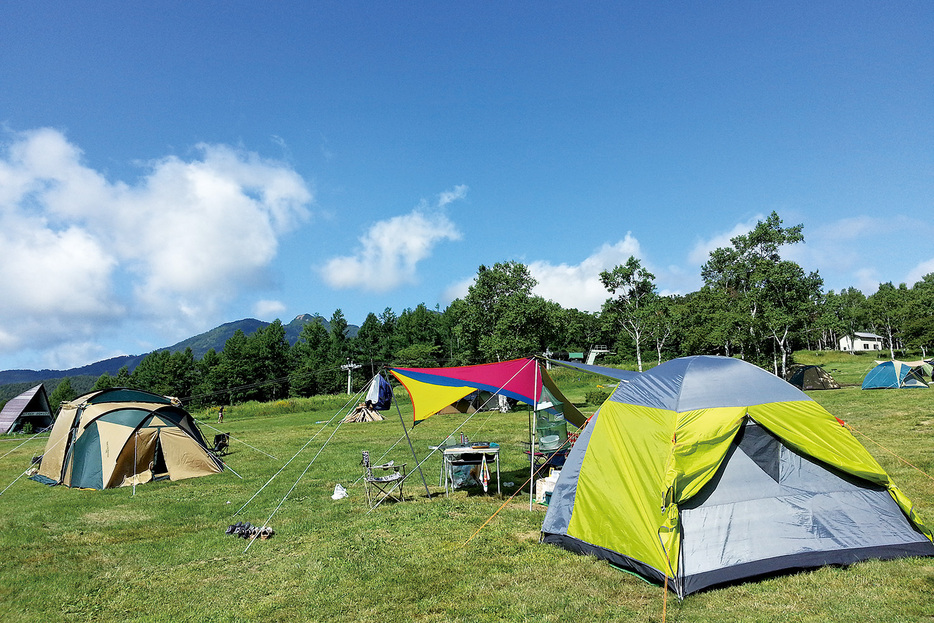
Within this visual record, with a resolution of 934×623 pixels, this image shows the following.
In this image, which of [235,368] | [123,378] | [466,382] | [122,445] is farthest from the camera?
[123,378]

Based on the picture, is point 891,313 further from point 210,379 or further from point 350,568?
point 210,379

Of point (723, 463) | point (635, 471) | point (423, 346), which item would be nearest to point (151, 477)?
point (635, 471)

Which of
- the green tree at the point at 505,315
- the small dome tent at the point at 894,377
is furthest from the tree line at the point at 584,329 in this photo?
the small dome tent at the point at 894,377

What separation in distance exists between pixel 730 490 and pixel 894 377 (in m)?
26.7

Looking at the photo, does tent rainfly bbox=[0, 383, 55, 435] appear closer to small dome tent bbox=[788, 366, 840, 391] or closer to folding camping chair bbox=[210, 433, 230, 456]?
folding camping chair bbox=[210, 433, 230, 456]

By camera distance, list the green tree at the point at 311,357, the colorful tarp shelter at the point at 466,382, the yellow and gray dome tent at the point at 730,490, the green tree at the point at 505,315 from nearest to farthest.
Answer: the yellow and gray dome tent at the point at 730,490 → the colorful tarp shelter at the point at 466,382 → the green tree at the point at 505,315 → the green tree at the point at 311,357

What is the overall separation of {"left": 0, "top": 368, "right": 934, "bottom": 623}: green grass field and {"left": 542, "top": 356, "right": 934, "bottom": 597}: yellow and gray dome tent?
255 millimetres

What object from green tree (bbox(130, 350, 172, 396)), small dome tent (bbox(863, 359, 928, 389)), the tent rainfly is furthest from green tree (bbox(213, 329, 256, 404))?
small dome tent (bbox(863, 359, 928, 389))

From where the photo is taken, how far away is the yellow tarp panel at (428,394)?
967 cm

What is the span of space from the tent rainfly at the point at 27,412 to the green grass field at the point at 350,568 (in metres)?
27.7

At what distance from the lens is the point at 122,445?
1261 centimetres

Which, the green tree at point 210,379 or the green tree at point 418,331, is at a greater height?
the green tree at point 418,331

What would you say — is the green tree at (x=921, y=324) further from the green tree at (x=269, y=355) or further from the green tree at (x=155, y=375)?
the green tree at (x=155, y=375)

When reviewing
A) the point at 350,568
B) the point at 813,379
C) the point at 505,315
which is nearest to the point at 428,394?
the point at 350,568
